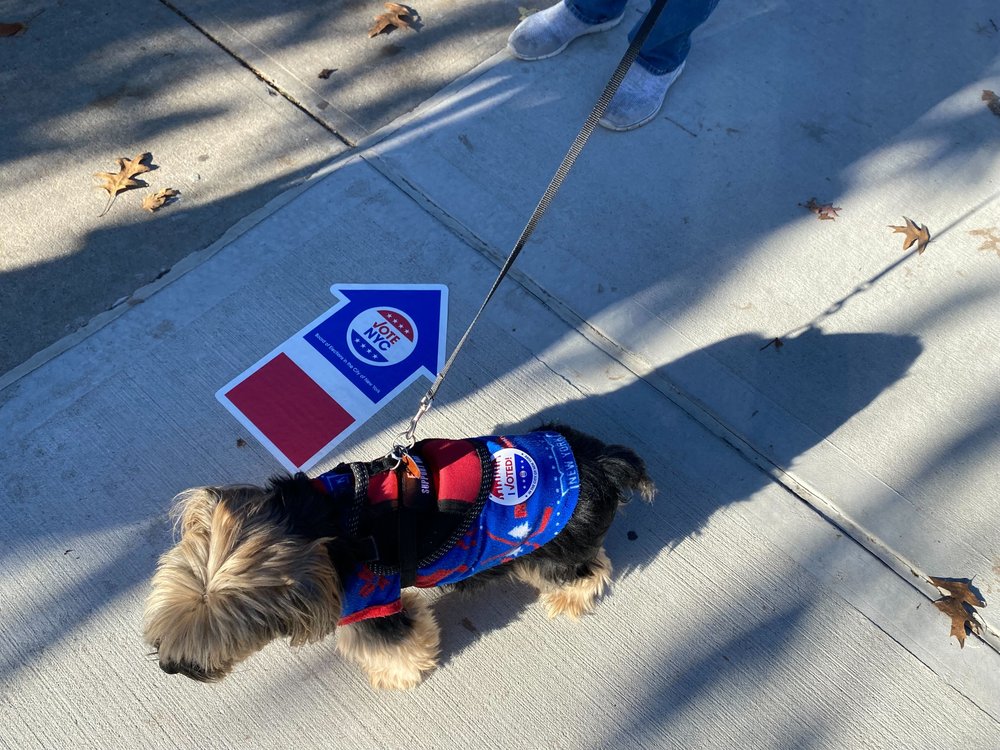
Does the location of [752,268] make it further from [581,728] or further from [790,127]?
[581,728]

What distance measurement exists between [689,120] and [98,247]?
127 inches

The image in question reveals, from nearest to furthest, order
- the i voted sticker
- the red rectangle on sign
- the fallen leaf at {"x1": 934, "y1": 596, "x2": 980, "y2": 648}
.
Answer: the i voted sticker
the fallen leaf at {"x1": 934, "y1": 596, "x2": 980, "y2": 648}
the red rectangle on sign

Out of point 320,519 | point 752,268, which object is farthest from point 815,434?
point 320,519

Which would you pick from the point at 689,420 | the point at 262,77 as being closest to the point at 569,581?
the point at 689,420

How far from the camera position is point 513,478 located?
2.22 meters

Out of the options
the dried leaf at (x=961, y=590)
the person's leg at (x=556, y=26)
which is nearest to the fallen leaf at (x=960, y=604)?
the dried leaf at (x=961, y=590)

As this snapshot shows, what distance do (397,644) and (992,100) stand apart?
4402 millimetres

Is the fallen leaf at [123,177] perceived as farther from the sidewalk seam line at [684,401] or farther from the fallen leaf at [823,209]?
the fallen leaf at [823,209]

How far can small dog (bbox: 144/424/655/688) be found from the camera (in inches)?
70.9

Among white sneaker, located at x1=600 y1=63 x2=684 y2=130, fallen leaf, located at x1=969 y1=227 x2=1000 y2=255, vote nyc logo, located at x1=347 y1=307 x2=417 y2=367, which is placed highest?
white sneaker, located at x1=600 y1=63 x2=684 y2=130

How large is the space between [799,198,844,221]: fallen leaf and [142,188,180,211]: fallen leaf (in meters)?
3.33

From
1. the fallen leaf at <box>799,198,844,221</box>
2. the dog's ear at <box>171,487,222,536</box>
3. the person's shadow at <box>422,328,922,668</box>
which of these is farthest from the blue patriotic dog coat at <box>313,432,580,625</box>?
the fallen leaf at <box>799,198,844,221</box>

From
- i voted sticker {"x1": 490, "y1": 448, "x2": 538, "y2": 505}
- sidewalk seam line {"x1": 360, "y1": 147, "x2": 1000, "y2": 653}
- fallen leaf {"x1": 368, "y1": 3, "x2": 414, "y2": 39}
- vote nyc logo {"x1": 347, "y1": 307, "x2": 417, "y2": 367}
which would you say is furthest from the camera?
fallen leaf {"x1": 368, "y1": 3, "x2": 414, "y2": 39}

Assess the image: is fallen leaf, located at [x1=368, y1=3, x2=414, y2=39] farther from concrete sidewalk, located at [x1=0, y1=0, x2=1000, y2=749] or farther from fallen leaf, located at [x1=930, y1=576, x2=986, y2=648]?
fallen leaf, located at [x1=930, y1=576, x2=986, y2=648]
